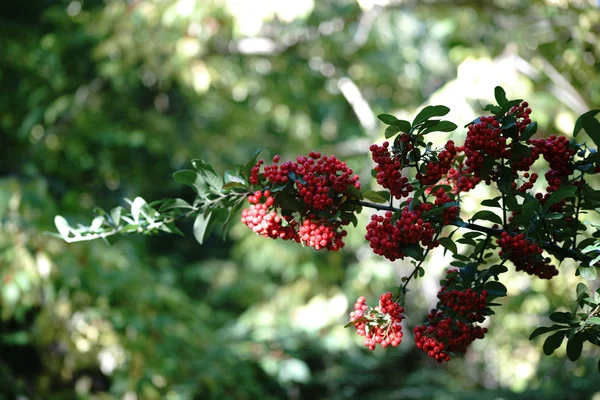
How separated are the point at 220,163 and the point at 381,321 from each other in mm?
3550

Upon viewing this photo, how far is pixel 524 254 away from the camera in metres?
0.98

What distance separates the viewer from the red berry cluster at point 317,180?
0.99m

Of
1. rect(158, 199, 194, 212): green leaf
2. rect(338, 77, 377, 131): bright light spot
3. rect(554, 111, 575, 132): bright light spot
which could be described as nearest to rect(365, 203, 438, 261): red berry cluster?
rect(158, 199, 194, 212): green leaf

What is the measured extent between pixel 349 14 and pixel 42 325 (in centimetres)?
277

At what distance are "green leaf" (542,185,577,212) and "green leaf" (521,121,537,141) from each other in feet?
0.31

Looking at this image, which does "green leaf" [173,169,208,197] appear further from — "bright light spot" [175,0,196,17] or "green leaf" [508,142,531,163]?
"bright light spot" [175,0,196,17]

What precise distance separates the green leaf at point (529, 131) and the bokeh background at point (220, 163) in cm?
155

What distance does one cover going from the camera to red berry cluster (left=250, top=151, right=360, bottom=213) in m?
0.99

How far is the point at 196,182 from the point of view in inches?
44.4

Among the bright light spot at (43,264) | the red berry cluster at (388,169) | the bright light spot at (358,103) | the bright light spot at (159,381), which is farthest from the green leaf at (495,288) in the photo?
the bright light spot at (358,103)

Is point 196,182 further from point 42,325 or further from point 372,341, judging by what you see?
point 42,325

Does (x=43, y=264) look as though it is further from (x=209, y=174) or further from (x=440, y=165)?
(x=440, y=165)

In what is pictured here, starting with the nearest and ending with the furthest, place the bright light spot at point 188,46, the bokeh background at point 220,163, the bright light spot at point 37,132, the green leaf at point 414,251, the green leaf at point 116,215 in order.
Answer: the green leaf at point 414,251 → the green leaf at point 116,215 → the bokeh background at point 220,163 → the bright light spot at point 188,46 → the bright light spot at point 37,132

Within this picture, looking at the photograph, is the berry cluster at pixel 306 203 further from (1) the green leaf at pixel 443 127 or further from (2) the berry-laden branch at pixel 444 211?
(1) the green leaf at pixel 443 127
